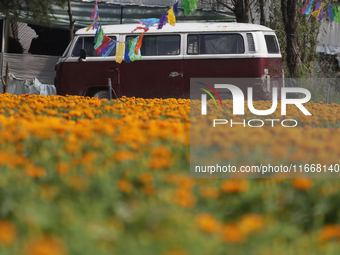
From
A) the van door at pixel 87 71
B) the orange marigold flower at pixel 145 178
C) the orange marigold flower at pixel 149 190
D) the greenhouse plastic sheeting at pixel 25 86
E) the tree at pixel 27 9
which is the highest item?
the tree at pixel 27 9

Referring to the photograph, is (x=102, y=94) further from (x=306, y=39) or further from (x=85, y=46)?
(x=306, y=39)

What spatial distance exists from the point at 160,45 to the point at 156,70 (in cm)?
55

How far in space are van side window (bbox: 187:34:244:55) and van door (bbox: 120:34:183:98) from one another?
337mm

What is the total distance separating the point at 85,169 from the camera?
1.95 meters

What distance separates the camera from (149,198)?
68.5 inches

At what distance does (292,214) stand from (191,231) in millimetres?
593

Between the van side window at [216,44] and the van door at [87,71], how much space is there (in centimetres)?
170

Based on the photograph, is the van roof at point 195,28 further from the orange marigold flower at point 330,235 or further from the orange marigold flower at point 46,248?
the orange marigold flower at point 46,248

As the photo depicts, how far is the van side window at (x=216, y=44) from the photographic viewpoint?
31.6 feet

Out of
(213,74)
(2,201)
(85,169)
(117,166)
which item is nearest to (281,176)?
(117,166)

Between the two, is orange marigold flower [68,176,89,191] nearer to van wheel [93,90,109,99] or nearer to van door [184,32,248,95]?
van door [184,32,248,95]

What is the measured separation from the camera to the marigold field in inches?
52.1

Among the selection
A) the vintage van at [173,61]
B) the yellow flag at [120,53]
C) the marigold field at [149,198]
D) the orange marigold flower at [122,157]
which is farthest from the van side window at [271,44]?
the orange marigold flower at [122,157]

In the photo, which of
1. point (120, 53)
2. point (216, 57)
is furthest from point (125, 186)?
point (216, 57)
